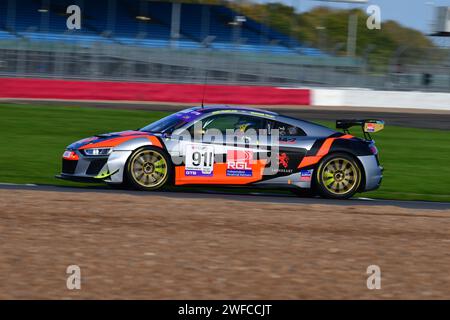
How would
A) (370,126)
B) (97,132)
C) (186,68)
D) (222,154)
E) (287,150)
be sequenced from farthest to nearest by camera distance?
(186,68) → (97,132) → (370,126) → (287,150) → (222,154)

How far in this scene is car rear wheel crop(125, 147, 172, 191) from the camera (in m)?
11.0

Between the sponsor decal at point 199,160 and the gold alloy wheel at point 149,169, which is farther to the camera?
the sponsor decal at point 199,160

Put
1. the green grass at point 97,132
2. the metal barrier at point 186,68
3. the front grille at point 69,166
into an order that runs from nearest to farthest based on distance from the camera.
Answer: the front grille at point 69,166 → the green grass at point 97,132 → the metal barrier at point 186,68

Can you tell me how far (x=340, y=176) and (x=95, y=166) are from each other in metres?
3.39

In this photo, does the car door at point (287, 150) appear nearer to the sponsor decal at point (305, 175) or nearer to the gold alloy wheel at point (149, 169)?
the sponsor decal at point (305, 175)

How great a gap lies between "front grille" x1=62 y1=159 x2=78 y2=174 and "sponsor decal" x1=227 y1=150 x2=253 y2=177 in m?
2.07

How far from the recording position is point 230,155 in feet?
36.8

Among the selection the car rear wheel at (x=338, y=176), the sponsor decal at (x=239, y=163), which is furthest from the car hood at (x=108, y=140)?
the car rear wheel at (x=338, y=176)

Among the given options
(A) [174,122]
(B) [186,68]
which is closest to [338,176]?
(A) [174,122]

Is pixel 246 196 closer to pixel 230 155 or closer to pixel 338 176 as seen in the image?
pixel 230 155

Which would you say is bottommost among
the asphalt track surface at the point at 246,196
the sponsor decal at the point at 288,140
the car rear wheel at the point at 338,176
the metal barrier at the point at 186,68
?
the asphalt track surface at the point at 246,196

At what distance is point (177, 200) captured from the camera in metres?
9.99

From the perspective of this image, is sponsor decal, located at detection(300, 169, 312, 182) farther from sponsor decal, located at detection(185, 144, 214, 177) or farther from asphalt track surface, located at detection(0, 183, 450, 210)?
sponsor decal, located at detection(185, 144, 214, 177)

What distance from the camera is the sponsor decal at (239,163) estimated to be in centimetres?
1121
